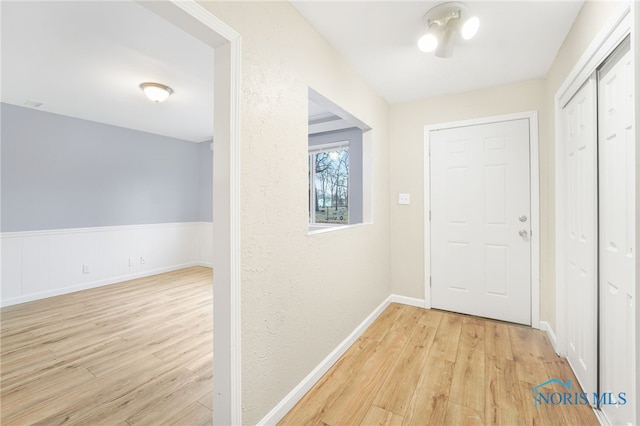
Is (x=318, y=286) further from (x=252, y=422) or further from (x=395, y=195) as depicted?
(x=395, y=195)

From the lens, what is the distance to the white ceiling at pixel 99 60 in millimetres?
1851

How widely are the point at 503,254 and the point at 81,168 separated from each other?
228 inches

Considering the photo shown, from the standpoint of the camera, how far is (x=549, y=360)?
2.11 meters

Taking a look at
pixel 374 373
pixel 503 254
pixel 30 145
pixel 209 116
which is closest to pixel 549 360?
pixel 503 254

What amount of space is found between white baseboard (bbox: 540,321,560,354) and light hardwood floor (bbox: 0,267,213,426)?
2.77 m

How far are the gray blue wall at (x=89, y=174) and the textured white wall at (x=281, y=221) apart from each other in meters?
4.11

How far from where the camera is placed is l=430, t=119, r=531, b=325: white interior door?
107 inches

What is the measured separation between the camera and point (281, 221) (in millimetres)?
1583

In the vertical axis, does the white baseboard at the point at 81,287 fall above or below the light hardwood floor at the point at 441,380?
above

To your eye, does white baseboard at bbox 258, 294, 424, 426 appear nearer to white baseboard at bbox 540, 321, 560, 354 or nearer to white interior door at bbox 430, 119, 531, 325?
white interior door at bbox 430, 119, 531, 325

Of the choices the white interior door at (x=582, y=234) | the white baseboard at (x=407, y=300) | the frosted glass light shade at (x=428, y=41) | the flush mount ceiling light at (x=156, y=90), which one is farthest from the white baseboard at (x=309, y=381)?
the flush mount ceiling light at (x=156, y=90)

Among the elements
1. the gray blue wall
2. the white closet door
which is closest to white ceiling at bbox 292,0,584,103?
the white closet door

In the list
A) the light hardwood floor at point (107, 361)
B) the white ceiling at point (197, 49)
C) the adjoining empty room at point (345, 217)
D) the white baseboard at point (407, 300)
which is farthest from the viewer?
the white baseboard at point (407, 300)

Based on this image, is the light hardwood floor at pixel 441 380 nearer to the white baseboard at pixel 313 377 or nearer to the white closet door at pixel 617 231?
the white baseboard at pixel 313 377
